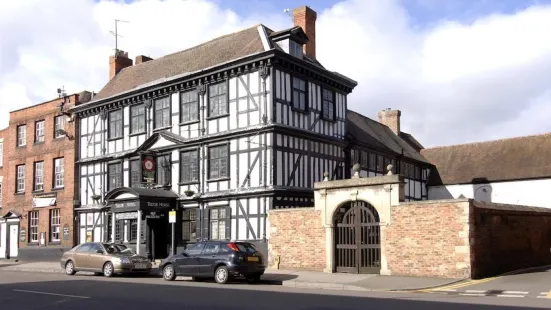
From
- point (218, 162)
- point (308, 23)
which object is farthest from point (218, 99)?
point (308, 23)

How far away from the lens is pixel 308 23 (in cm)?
2933

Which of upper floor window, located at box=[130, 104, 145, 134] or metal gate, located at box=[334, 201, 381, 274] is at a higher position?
upper floor window, located at box=[130, 104, 145, 134]

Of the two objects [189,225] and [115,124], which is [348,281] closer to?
[189,225]

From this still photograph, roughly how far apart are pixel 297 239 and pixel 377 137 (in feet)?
58.3

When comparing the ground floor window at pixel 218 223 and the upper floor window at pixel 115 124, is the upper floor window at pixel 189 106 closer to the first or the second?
the ground floor window at pixel 218 223

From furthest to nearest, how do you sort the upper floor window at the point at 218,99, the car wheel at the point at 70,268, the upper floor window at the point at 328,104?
the upper floor window at the point at 328,104 → the upper floor window at the point at 218,99 → the car wheel at the point at 70,268

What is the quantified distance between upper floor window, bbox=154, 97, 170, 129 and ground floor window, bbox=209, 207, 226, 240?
5.22m

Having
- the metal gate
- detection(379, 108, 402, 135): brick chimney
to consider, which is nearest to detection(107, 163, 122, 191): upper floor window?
the metal gate

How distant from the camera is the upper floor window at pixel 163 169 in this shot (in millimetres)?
27891

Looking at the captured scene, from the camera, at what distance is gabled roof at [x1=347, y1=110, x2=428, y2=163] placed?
109 ft

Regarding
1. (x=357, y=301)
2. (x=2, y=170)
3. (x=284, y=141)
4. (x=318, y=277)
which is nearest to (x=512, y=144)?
(x=284, y=141)

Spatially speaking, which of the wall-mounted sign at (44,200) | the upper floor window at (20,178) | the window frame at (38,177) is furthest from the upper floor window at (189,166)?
the upper floor window at (20,178)

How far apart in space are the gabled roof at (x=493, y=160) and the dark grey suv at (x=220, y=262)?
24042mm

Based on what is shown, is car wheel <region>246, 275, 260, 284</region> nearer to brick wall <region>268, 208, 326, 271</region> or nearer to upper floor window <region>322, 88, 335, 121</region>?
brick wall <region>268, 208, 326, 271</region>
